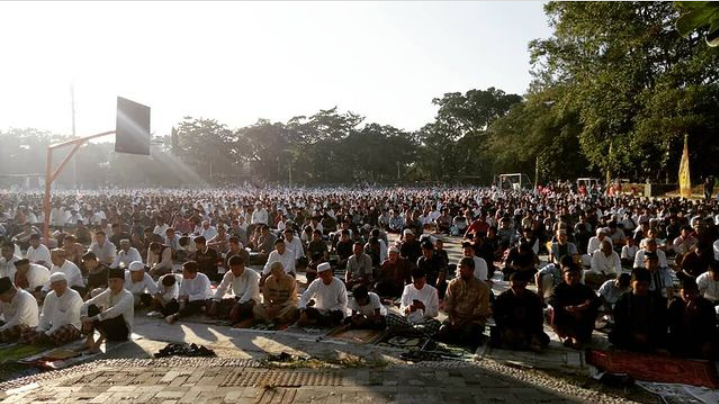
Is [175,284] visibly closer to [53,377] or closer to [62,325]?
[62,325]

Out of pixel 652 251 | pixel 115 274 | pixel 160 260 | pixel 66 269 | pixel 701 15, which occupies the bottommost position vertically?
pixel 160 260

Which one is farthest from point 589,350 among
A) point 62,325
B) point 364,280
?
point 62,325

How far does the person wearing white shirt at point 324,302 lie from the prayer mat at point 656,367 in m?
3.12

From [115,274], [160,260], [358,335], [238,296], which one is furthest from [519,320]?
[160,260]

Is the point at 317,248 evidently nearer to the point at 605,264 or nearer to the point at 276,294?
the point at 276,294

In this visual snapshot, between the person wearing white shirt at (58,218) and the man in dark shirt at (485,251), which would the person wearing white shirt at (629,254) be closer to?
the man in dark shirt at (485,251)

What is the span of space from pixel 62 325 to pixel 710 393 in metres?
6.77

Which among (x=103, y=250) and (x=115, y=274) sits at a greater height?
(x=115, y=274)

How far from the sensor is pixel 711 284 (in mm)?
7066

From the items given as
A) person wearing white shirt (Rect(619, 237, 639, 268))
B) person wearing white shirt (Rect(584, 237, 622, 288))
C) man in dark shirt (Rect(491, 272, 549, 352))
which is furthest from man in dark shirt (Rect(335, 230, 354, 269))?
person wearing white shirt (Rect(619, 237, 639, 268))

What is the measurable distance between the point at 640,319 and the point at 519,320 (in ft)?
4.10

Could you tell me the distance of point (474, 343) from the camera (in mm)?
6262

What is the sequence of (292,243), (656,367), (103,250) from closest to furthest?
(656,367), (103,250), (292,243)

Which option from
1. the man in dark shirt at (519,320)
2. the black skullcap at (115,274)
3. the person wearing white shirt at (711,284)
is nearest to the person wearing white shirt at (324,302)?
the man in dark shirt at (519,320)
